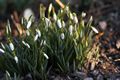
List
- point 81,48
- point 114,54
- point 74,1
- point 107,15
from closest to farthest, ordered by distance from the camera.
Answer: point 81,48 < point 114,54 < point 107,15 < point 74,1

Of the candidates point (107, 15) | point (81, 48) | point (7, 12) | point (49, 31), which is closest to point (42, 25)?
point (49, 31)

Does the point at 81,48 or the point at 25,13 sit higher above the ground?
the point at 25,13

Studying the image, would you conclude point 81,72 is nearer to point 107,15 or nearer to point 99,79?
point 99,79

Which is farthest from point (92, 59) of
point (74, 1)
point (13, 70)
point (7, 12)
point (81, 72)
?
point (7, 12)

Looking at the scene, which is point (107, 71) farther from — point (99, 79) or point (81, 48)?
point (81, 48)

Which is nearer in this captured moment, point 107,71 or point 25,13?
point 107,71

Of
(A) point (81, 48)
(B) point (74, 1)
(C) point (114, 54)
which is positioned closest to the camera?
(A) point (81, 48)

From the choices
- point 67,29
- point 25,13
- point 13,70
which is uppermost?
point 25,13
